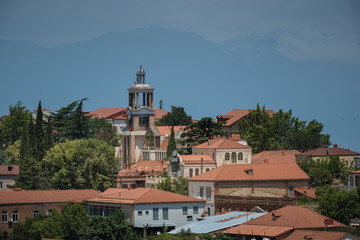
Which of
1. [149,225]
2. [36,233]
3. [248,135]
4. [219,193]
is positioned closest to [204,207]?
[219,193]

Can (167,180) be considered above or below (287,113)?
below

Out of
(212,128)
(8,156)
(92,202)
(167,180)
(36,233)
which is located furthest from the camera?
(8,156)

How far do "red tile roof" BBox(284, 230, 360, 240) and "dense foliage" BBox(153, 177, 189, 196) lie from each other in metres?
34.1

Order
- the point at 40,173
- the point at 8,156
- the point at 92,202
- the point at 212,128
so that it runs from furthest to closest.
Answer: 1. the point at 8,156
2. the point at 212,128
3. the point at 40,173
4. the point at 92,202

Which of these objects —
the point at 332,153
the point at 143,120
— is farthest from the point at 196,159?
the point at 143,120

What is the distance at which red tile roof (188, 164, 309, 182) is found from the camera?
94500 mm

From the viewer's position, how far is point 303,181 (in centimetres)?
9481

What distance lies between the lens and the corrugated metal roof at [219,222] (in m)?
75.4

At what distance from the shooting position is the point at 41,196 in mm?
95875

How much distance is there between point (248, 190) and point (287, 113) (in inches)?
2030

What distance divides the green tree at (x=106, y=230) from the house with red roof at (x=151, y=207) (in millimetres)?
4637

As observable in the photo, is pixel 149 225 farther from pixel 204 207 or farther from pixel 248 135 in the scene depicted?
pixel 248 135

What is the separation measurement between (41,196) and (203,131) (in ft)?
123

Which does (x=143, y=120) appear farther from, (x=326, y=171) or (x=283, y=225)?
(x=283, y=225)
